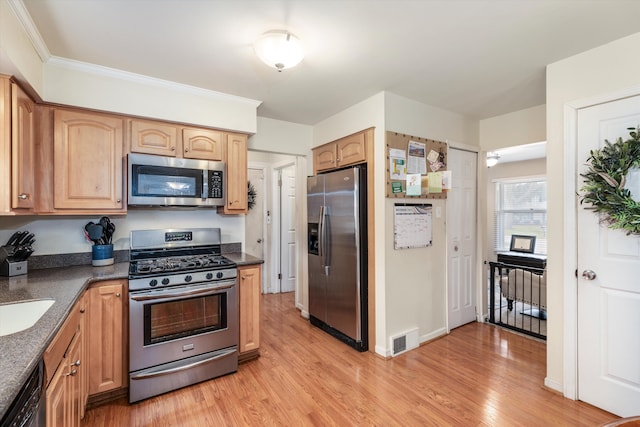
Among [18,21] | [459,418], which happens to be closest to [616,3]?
[459,418]

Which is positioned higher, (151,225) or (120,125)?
(120,125)

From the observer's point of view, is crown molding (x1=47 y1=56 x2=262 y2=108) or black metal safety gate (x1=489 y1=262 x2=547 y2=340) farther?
black metal safety gate (x1=489 y1=262 x2=547 y2=340)

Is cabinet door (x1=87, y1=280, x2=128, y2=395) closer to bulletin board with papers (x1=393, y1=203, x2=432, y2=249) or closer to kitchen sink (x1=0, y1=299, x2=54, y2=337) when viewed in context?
kitchen sink (x1=0, y1=299, x2=54, y2=337)

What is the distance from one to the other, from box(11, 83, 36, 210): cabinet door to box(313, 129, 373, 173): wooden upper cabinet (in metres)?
2.54

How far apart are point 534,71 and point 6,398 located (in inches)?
136

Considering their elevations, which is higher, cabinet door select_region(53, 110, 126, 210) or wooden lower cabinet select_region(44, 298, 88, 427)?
cabinet door select_region(53, 110, 126, 210)

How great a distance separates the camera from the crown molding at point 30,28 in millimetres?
1556

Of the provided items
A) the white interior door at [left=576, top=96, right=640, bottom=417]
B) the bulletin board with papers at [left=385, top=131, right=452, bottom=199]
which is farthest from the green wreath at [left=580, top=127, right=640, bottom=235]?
the bulletin board with papers at [left=385, top=131, right=452, bottom=199]

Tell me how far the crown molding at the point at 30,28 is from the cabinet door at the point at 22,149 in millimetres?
307

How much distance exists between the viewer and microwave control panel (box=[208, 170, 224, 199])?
9.02ft

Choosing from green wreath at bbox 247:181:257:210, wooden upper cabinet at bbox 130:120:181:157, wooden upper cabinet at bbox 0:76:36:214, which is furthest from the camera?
green wreath at bbox 247:181:257:210

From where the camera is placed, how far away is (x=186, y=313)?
2393 millimetres

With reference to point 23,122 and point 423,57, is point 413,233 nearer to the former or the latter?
point 423,57

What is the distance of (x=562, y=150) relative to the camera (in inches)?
88.7
